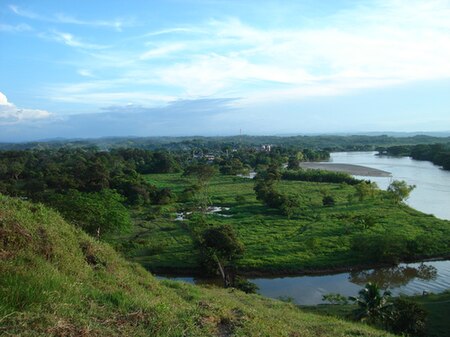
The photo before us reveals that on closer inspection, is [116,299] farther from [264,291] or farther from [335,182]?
[335,182]

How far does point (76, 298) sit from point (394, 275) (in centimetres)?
2672

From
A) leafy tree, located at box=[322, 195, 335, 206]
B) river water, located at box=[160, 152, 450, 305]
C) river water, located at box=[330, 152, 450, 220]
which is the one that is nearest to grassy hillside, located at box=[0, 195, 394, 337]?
river water, located at box=[160, 152, 450, 305]

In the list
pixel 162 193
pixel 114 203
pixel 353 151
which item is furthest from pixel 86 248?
pixel 353 151

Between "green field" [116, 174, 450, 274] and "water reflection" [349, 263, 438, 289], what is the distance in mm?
869

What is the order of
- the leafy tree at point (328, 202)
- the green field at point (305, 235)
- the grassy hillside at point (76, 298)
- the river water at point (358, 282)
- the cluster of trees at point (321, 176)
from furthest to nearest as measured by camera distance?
1. the cluster of trees at point (321, 176)
2. the leafy tree at point (328, 202)
3. the green field at point (305, 235)
4. the river water at point (358, 282)
5. the grassy hillside at point (76, 298)

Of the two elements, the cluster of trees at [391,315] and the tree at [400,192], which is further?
the tree at [400,192]

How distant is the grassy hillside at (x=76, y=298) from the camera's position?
5777 millimetres

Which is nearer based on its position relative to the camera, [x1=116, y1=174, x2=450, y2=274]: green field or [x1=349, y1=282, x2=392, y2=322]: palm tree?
[x1=349, y1=282, x2=392, y2=322]: palm tree

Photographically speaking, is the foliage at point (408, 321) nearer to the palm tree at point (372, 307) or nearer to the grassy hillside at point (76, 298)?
the palm tree at point (372, 307)

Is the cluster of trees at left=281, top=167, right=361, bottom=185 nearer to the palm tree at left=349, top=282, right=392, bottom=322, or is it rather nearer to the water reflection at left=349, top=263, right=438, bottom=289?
the water reflection at left=349, top=263, right=438, bottom=289

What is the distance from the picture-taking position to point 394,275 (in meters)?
28.2

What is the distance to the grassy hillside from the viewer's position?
5.78 metres

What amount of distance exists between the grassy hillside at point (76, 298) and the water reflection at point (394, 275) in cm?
1749

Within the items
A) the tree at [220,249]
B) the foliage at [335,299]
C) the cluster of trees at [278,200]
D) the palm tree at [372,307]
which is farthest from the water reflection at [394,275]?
the cluster of trees at [278,200]
